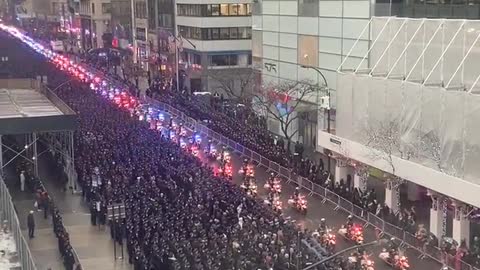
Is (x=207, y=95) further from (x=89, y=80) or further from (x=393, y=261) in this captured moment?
(x=393, y=261)

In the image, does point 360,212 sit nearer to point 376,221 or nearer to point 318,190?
point 376,221

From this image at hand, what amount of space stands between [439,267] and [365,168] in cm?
1032

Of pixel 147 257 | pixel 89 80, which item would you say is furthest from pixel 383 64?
pixel 89 80

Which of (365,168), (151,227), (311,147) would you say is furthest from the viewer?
(311,147)

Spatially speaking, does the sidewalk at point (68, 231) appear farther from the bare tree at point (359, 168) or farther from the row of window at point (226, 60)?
the row of window at point (226, 60)

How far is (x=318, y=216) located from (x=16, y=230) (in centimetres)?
1358

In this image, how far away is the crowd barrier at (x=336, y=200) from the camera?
2868 centimetres

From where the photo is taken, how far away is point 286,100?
170 ft

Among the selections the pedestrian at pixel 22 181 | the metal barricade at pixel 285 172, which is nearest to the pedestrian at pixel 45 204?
the pedestrian at pixel 22 181

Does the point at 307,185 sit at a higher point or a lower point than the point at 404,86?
lower

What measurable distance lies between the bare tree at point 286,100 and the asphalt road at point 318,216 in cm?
639

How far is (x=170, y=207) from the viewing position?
104ft

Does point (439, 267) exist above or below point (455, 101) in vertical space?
below

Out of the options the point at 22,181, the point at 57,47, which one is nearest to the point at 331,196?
the point at 22,181
